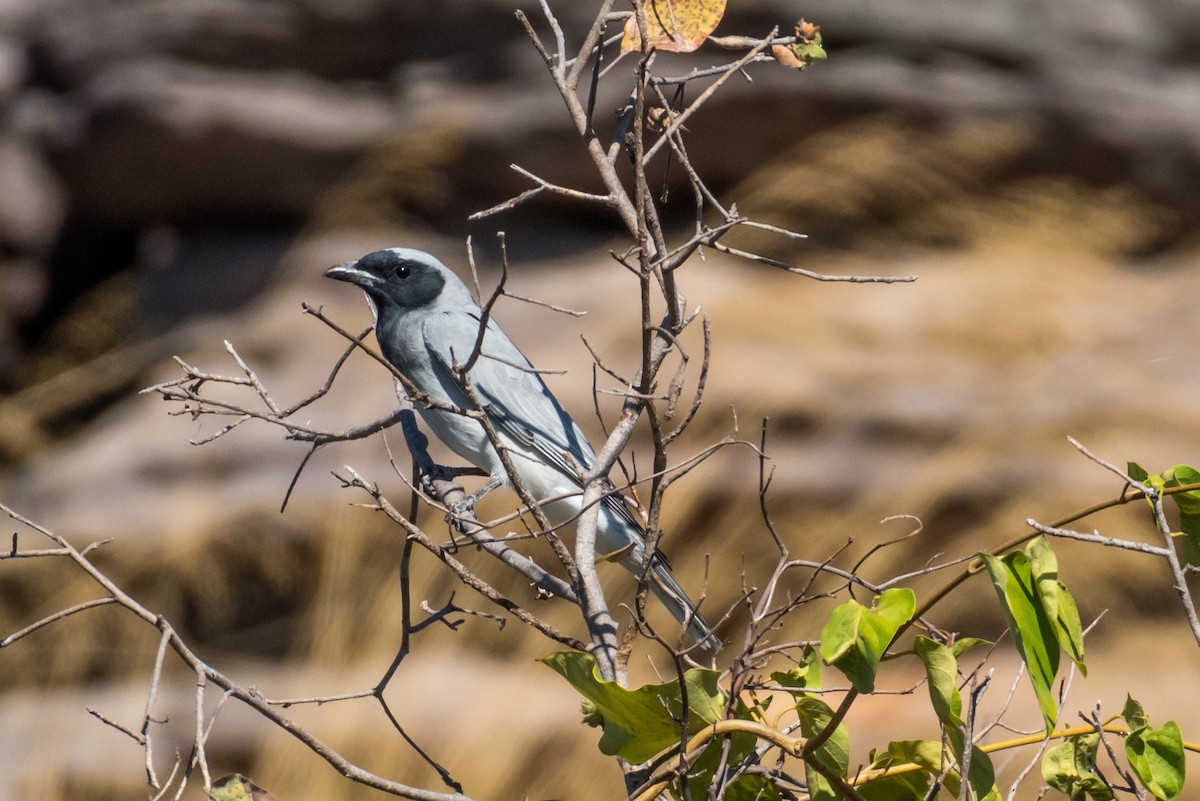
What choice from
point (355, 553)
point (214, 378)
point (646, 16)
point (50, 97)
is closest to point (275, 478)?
point (355, 553)

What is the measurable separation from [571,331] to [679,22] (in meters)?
5.43

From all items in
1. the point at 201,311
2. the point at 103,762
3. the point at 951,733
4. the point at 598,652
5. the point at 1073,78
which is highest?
the point at 951,733

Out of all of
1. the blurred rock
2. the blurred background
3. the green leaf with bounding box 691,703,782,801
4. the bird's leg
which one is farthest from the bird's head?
the blurred rock

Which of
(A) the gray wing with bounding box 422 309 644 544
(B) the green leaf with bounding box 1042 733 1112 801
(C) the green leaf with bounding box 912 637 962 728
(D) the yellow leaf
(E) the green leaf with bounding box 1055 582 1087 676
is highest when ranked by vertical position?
(D) the yellow leaf

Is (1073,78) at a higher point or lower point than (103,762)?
higher

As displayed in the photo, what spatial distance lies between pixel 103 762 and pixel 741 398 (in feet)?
13.9

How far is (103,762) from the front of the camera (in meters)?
6.87

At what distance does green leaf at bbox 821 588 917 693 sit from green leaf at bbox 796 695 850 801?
0.54 feet

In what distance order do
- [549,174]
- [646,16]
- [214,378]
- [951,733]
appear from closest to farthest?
1. [951,733]
2. [646,16]
3. [214,378]
4. [549,174]

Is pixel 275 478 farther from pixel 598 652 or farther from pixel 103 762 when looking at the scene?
pixel 598 652

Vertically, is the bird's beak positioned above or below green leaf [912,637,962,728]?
below

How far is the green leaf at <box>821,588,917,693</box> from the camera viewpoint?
1.48m

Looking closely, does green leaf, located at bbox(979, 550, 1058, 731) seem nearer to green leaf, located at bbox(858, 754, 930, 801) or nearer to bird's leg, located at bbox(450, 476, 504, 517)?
green leaf, located at bbox(858, 754, 930, 801)

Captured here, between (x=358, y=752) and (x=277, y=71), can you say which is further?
(x=277, y=71)
